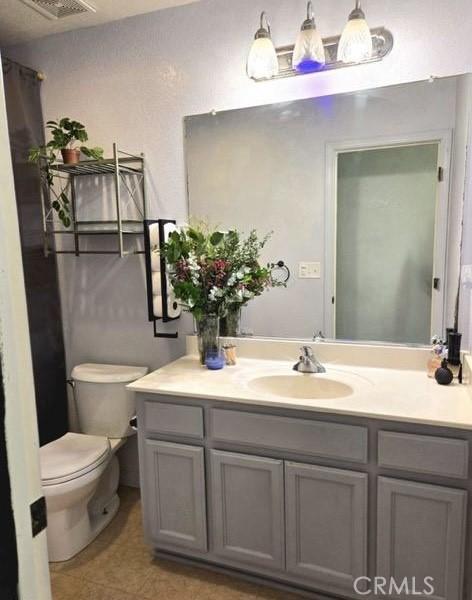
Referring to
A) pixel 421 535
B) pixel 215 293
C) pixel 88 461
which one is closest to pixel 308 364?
pixel 215 293

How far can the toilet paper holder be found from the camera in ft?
6.71

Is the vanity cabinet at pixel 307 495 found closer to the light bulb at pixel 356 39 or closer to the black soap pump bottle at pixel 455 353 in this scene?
the black soap pump bottle at pixel 455 353

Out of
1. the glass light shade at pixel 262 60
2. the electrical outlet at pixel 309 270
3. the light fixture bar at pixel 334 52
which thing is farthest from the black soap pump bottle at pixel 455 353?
the glass light shade at pixel 262 60

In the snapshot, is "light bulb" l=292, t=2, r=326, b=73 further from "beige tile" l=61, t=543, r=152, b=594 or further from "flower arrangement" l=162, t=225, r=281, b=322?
"beige tile" l=61, t=543, r=152, b=594

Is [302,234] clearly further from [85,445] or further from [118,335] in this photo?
[85,445]

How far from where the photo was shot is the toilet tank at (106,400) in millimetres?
2238

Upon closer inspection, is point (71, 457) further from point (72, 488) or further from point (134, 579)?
point (134, 579)

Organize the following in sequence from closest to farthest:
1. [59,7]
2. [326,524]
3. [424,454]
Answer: [424,454] < [326,524] < [59,7]

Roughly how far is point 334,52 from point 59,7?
4.14 feet

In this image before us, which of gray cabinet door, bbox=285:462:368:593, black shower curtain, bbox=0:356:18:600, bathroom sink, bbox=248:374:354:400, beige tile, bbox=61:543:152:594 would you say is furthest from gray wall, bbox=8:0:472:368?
black shower curtain, bbox=0:356:18:600

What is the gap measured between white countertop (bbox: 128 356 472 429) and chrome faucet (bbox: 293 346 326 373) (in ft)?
0.08

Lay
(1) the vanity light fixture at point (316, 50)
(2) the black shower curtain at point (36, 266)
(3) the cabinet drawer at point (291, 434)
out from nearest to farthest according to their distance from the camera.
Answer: (3) the cabinet drawer at point (291, 434) → (1) the vanity light fixture at point (316, 50) → (2) the black shower curtain at point (36, 266)

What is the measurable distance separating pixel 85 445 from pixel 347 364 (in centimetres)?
131

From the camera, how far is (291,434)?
155 centimetres
